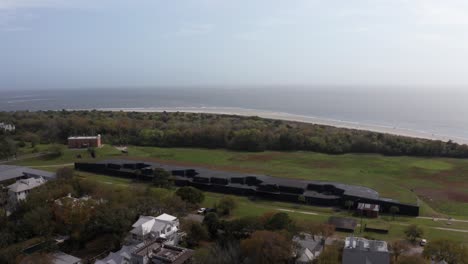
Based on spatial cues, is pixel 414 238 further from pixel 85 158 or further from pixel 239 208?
pixel 85 158

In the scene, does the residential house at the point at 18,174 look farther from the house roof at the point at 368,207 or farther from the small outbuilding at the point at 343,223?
the house roof at the point at 368,207

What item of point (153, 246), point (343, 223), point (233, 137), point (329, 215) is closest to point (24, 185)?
point (153, 246)

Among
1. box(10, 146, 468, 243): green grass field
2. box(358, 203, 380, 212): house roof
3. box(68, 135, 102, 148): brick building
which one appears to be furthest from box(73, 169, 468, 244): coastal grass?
box(68, 135, 102, 148): brick building

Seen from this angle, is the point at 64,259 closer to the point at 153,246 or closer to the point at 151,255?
the point at 153,246

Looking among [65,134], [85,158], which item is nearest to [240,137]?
[85,158]

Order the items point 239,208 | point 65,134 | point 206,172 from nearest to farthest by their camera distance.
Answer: point 239,208 → point 206,172 → point 65,134

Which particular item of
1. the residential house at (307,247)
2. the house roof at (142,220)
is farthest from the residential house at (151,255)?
the residential house at (307,247)

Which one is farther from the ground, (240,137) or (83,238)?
(240,137)

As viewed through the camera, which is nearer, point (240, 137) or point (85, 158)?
point (85, 158)
